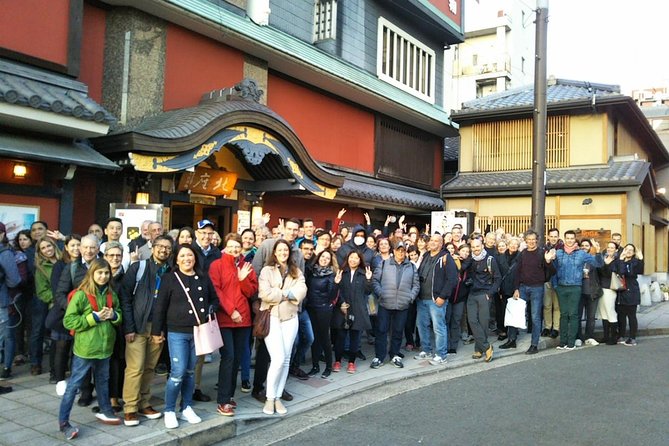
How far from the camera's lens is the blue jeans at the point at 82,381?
5.04 meters

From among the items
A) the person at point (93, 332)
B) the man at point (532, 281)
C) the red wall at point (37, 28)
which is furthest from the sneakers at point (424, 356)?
the red wall at point (37, 28)

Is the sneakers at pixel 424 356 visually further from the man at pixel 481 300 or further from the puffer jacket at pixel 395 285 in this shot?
the puffer jacket at pixel 395 285

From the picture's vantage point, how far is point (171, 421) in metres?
5.31

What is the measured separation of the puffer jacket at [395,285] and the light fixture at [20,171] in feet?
18.9

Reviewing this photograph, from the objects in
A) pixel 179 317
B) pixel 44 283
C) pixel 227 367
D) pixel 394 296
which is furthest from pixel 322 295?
pixel 44 283

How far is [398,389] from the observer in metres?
7.30

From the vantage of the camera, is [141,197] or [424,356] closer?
[424,356]

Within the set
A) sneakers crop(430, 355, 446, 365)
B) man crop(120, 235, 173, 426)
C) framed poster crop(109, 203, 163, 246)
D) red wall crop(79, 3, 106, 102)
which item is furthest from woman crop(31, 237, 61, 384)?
sneakers crop(430, 355, 446, 365)

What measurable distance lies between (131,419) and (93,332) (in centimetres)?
98

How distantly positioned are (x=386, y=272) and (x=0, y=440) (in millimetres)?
5437

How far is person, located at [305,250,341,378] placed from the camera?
24.2 feet

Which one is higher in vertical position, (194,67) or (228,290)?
(194,67)

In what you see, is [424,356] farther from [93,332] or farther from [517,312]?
[93,332]

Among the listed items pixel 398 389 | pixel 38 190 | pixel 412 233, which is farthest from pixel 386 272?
pixel 38 190
